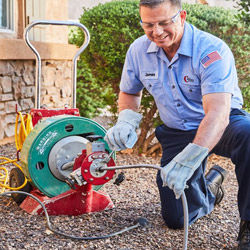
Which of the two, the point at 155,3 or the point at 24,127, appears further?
the point at 24,127

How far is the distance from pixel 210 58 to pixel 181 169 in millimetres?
710

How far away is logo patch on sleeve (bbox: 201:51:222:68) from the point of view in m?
2.34

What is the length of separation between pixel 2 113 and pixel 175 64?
8.42 feet

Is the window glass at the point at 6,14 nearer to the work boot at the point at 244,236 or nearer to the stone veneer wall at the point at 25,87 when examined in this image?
the stone veneer wall at the point at 25,87

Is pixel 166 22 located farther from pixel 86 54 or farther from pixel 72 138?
pixel 86 54

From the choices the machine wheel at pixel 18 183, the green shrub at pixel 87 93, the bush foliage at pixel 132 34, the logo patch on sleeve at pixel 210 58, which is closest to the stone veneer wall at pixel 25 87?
the green shrub at pixel 87 93

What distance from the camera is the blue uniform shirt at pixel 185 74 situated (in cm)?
232

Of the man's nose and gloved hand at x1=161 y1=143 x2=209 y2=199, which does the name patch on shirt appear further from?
gloved hand at x1=161 y1=143 x2=209 y2=199

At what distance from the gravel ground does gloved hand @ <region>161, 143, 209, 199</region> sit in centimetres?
51

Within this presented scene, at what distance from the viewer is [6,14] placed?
475 cm

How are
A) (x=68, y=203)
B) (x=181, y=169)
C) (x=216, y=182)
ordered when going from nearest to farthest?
(x=181, y=169) → (x=68, y=203) → (x=216, y=182)

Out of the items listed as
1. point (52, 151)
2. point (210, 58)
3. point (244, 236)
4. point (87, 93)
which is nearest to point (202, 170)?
point (244, 236)

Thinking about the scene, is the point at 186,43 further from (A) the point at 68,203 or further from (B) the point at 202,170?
(A) the point at 68,203

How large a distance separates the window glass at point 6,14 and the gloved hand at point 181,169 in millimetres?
3346
